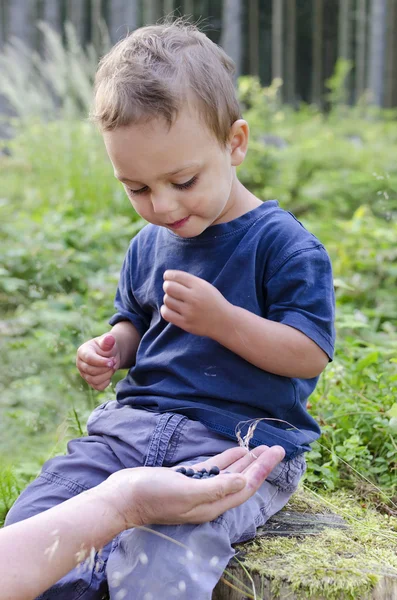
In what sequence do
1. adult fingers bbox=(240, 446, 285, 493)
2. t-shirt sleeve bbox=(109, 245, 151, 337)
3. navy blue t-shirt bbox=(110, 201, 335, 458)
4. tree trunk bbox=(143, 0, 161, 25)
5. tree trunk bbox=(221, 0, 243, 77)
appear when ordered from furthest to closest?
tree trunk bbox=(143, 0, 161, 25) → tree trunk bbox=(221, 0, 243, 77) → t-shirt sleeve bbox=(109, 245, 151, 337) → navy blue t-shirt bbox=(110, 201, 335, 458) → adult fingers bbox=(240, 446, 285, 493)

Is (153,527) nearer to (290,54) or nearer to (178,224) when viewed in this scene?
(178,224)

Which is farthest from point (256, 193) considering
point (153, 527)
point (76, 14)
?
point (76, 14)

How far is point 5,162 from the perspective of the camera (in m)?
6.84

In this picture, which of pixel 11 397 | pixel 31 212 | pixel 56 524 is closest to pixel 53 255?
pixel 11 397

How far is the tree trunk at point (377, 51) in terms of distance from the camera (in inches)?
394

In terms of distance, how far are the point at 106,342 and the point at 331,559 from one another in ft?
2.65

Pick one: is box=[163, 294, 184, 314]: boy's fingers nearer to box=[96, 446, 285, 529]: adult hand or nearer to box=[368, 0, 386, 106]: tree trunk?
box=[96, 446, 285, 529]: adult hand

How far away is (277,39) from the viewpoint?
10.1 m

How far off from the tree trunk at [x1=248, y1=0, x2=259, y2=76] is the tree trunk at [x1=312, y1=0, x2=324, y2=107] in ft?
2.59

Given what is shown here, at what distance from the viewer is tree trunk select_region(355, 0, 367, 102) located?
10.1 meters

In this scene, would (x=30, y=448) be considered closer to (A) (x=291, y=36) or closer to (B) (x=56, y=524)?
(B) (x=56, y=524)

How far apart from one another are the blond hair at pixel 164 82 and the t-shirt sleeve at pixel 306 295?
0.36 m

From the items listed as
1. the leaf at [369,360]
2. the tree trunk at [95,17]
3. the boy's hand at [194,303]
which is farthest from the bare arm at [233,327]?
the tree trunk at [95,17]

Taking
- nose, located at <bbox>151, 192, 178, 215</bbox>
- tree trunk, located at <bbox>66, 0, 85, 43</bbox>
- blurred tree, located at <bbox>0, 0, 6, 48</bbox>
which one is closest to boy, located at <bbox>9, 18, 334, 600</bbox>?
nose, located at <bbox>151, 192, 178, 215</bbox>
